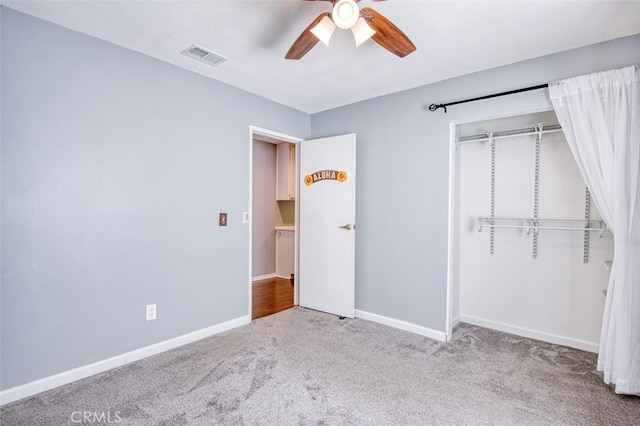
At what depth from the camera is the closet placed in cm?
291

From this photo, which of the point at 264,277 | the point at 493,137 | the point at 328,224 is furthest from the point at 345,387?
the point at 264,277

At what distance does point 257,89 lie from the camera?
3.39m

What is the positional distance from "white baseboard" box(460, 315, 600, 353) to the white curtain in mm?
698

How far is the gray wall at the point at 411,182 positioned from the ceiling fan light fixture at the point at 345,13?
1.70 metres

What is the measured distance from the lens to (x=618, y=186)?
2.21 metres

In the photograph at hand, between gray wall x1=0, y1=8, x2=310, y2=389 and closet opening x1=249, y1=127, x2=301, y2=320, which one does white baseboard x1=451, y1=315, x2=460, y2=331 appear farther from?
closet opening x1=249, y1=127, x2=301, y2=320

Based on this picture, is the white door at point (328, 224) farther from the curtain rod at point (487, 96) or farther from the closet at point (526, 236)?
the closet at point (526, 236)

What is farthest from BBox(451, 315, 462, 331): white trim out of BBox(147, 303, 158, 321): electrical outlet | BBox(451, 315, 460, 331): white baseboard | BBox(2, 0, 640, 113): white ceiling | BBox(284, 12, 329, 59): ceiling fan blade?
BBox(284, 12, 329, 59): ceiling fan blade

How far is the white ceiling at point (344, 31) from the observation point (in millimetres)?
2010

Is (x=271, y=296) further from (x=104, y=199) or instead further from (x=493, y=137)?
(x=493, y=137)

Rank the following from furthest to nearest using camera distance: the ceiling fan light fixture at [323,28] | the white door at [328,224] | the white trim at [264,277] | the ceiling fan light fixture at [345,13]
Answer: the white trim at [264,277], the white door at [328,224], the ceiling fan light fixture at [323,28], the ceiling fan light fixture at [345,13]

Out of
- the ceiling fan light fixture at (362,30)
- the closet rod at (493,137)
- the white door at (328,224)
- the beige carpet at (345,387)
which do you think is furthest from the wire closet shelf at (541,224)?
the ceiling fan light fixture at (362,30)

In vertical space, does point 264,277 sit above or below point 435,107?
below

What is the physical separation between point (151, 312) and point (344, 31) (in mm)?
2646
